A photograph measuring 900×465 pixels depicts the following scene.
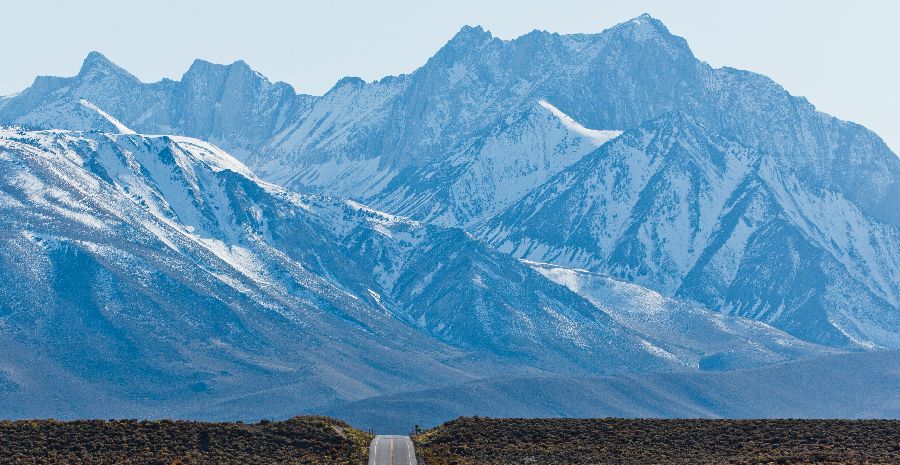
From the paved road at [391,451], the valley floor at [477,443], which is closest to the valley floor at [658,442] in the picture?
the valley floor at [477,443]

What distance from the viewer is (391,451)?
14575 centimetres

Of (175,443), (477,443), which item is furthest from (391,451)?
(175,443)

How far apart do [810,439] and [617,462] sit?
18356mm

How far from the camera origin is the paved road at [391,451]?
13875 centimetres

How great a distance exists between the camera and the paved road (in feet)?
455

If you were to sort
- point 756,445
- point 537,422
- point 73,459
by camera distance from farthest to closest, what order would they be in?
point 537,422 < point 756,445 < point 73,459

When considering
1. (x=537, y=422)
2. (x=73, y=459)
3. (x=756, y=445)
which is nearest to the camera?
(x=73, y=459)

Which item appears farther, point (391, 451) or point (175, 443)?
point (391, 451)

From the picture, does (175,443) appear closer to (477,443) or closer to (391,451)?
(391,451)

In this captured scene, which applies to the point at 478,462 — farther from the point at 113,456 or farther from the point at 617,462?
the point at 113,456

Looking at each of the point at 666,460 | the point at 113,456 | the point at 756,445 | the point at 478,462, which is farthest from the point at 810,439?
the point at 113,456

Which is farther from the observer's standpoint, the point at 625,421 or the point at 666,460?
the point at 625,421

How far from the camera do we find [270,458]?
457 ft

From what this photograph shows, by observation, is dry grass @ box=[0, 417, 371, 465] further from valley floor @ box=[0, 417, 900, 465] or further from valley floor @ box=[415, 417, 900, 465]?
valley floor @ box=[415, 417, 900, 465]
